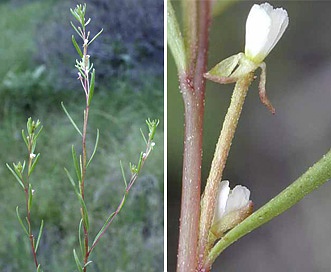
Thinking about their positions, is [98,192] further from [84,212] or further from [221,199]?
[221,199]

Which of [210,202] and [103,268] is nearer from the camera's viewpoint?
[210,202]

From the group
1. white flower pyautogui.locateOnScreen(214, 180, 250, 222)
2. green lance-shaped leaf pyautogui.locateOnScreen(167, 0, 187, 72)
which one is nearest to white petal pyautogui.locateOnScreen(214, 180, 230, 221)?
white flower pyautogui.locateOnScreen(214, 180, 250, 222)

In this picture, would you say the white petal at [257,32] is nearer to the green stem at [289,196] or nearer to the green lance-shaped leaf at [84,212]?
the green stem at [289,196]

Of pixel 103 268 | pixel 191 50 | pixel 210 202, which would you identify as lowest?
pixel 103 268

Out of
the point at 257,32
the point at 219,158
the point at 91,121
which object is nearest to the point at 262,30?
the point at 257,32

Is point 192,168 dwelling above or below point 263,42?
below

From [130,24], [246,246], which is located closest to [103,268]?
[246,246]

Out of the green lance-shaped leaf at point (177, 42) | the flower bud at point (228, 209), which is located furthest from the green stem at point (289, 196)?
the green lance-shaped leaf at point (177, 42)

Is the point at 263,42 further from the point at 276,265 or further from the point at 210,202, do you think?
the point at 276,265
